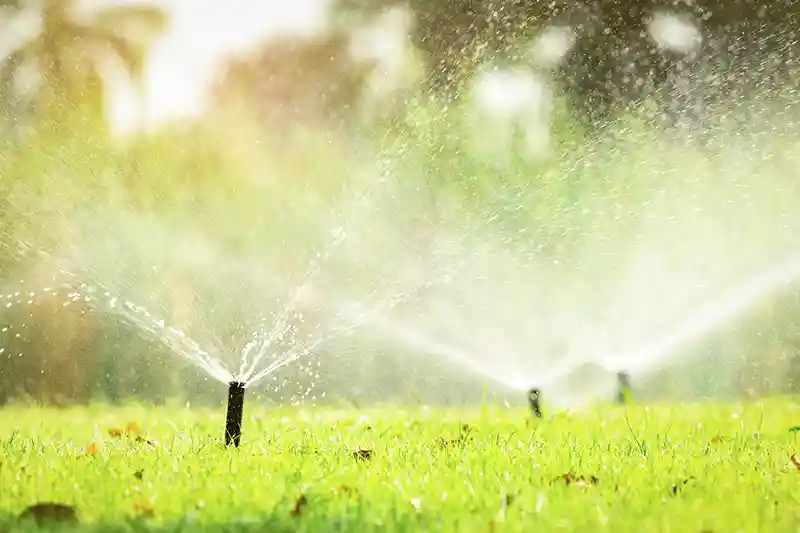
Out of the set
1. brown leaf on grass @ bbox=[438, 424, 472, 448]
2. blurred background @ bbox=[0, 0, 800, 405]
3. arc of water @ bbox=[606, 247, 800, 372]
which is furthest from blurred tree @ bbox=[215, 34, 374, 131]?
brown leaf on grass @ bbox=[438, 424, 472, 448]

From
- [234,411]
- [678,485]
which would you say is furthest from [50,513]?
[678,485]

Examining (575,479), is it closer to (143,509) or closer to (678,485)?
(678,485)

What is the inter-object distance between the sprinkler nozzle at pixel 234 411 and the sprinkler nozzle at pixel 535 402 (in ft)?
8.18

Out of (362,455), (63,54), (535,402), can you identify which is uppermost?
(63,54)

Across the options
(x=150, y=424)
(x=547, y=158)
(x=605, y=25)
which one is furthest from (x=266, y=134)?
(x=150, y=424)

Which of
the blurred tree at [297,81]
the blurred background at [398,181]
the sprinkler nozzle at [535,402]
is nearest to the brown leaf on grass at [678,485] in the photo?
the sprinkler nozzle at [535,402]

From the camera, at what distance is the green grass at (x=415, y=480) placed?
276 centimetres

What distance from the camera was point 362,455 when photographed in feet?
13.1

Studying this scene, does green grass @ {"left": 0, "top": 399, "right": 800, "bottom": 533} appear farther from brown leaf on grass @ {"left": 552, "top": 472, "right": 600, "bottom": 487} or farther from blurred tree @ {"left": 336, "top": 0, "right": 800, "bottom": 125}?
blurred tree @ {"left": 336, "top": 0, "right": 800, "bottom": 125}

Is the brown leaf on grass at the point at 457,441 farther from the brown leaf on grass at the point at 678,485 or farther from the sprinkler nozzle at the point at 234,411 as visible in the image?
the brown leaf on grass at the point at 678,485

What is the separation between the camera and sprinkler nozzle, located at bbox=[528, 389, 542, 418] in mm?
6207

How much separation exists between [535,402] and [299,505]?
12.0 feet

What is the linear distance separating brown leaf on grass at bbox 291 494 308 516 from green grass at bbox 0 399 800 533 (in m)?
0.01

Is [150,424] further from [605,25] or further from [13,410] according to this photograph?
[605,25]
